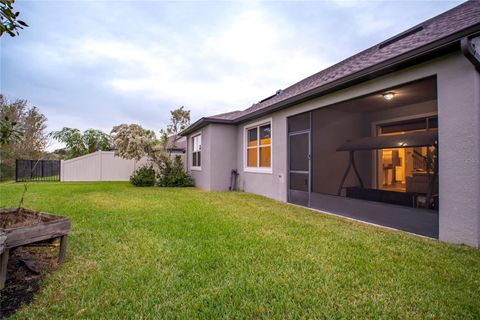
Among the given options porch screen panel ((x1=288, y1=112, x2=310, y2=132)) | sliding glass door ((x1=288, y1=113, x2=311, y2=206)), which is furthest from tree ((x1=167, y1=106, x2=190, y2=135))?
sliding glass door ((x1=288, y1=113, x2=311, y2=206))

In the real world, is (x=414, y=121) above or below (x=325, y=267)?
above

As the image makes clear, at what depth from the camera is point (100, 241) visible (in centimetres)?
396

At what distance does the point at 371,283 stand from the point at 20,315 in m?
3.18

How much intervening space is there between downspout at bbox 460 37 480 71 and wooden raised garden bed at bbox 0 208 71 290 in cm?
558

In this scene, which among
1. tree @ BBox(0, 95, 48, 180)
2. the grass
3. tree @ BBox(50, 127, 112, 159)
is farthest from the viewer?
tree @ BBox(50, 127, 112, 159)

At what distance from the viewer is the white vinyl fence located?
14.9m

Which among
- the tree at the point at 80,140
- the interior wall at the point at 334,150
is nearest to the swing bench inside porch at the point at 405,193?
the interior wall at the point at 334,150

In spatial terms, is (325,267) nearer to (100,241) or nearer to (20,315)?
(20,315)

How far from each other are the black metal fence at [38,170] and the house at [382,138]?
832cm

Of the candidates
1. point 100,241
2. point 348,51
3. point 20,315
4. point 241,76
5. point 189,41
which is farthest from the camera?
point 241,76

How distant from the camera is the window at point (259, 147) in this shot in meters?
8.99

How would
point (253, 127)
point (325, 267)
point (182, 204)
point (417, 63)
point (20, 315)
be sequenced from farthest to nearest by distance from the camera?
point (253, 127) < point (182, 204) < point (417, 63) < point (325, 267) < point (20, 315)

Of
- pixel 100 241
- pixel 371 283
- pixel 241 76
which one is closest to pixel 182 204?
pixel 100 241

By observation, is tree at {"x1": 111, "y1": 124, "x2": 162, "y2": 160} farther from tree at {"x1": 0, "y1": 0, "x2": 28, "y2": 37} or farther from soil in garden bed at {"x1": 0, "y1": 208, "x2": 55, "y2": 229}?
tree at {"x1": 0, "y1": 0, "x2": 28, "y2": 37}
